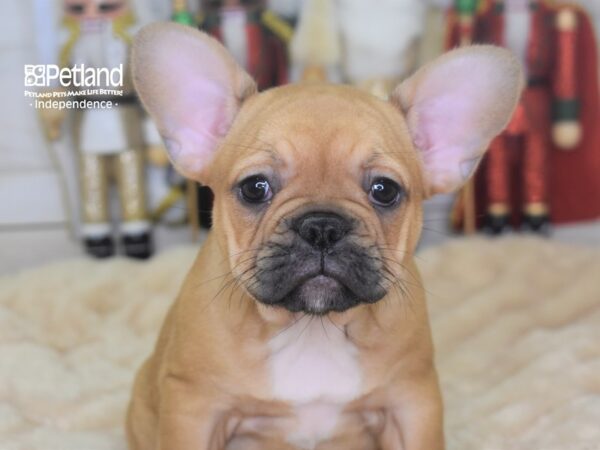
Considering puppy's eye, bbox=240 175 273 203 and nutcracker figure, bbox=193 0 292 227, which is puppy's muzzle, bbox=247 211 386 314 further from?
nutcracker figure, bbox=193 0 292 227

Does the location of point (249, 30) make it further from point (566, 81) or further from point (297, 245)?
point (297, 245)

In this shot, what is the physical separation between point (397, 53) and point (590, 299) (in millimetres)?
915

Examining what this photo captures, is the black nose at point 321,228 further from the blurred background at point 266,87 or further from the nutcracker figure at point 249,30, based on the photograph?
the nutcracker figure at point 249,30

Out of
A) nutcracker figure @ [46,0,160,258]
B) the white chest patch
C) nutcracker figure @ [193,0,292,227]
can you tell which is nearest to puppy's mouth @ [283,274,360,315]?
the white chest patch

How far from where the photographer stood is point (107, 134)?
277cm

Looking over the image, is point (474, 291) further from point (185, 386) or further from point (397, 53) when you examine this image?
point (185, 386)

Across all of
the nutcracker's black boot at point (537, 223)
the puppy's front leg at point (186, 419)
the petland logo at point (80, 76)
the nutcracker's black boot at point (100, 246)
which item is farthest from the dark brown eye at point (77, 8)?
the puppy's front leg at point (186, 419)

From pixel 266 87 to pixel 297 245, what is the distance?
5.51ft

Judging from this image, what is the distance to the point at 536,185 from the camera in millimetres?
2865

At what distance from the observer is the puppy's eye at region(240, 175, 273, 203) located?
1.29 meters

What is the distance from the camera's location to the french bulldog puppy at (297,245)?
1.23 m

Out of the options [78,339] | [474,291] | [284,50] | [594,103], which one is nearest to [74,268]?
[78,339]

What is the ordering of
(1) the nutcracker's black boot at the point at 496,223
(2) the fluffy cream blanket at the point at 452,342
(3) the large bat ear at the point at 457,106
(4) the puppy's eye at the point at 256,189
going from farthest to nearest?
(1) the nutcracker's black boot at the point at 496,223, (2) the fluffy cream blanket at the point at 452,342, (3) the large bat ear at the point at 457,106, (4) the puppy's eye at the point at 256,189

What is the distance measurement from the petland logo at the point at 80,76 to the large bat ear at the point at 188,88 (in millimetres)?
1352
